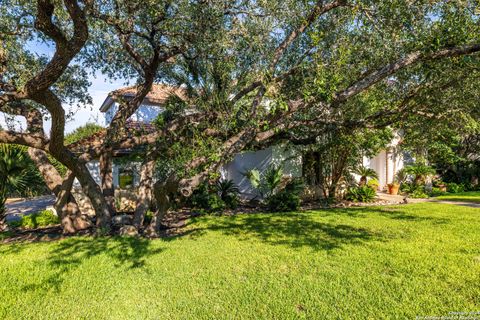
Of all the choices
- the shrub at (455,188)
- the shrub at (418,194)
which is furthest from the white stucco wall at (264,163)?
the shrub at (455,188)

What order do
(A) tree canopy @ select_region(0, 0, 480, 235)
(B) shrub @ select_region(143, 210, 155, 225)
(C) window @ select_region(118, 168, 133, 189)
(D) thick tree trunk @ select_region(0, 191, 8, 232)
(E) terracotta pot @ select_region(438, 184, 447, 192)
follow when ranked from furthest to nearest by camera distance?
(E) terracotta pot @ select_region(438, 184, 447, 192)
(C) window @ select_region(118, 168, 133, 189)
(B) shrub @ select_region(143, 210, 155, 225)
(D) thick tree trunk @ select_region(0, 191, 8, 232)
(A) tree canopy @ select_region(0, 0, 480, 235)

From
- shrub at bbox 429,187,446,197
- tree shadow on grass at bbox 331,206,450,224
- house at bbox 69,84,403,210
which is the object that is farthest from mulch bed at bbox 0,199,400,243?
shrub at bbox 429,187,446,197

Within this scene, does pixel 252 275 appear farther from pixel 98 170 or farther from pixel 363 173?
pixel 98 170

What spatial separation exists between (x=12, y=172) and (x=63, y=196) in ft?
8.45

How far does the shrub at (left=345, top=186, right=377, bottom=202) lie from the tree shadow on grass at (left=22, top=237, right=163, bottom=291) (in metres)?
11.6

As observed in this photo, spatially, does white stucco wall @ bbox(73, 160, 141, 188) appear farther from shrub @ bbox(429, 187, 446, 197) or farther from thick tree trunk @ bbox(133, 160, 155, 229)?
shrub @ bbox(429, 187, 446, 197)

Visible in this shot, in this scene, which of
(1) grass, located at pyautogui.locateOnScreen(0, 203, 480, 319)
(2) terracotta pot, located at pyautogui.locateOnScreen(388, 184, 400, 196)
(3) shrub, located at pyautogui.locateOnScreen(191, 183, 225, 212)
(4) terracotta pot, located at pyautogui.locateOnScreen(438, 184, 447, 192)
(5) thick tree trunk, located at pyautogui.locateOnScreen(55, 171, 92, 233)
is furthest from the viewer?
(4) terracotta pot, located at pyautogui.locateOnScreen(438, 184, 447, 192)

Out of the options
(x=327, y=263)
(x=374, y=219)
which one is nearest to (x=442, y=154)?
(x=374, y=219)

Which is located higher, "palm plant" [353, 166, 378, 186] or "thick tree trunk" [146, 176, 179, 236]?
"palm plant" [353, 166, 378, 186]

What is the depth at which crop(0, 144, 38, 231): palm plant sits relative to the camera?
10.6 m

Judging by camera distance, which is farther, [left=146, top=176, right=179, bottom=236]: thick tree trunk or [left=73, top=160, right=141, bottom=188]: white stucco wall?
[left=73, top=160, right=141, bottom=188]: white stucco wall

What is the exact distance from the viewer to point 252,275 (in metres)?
5.90

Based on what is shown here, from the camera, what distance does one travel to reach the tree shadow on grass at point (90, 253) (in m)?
5.99

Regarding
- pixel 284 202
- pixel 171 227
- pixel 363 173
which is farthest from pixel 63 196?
pixel 363 173
